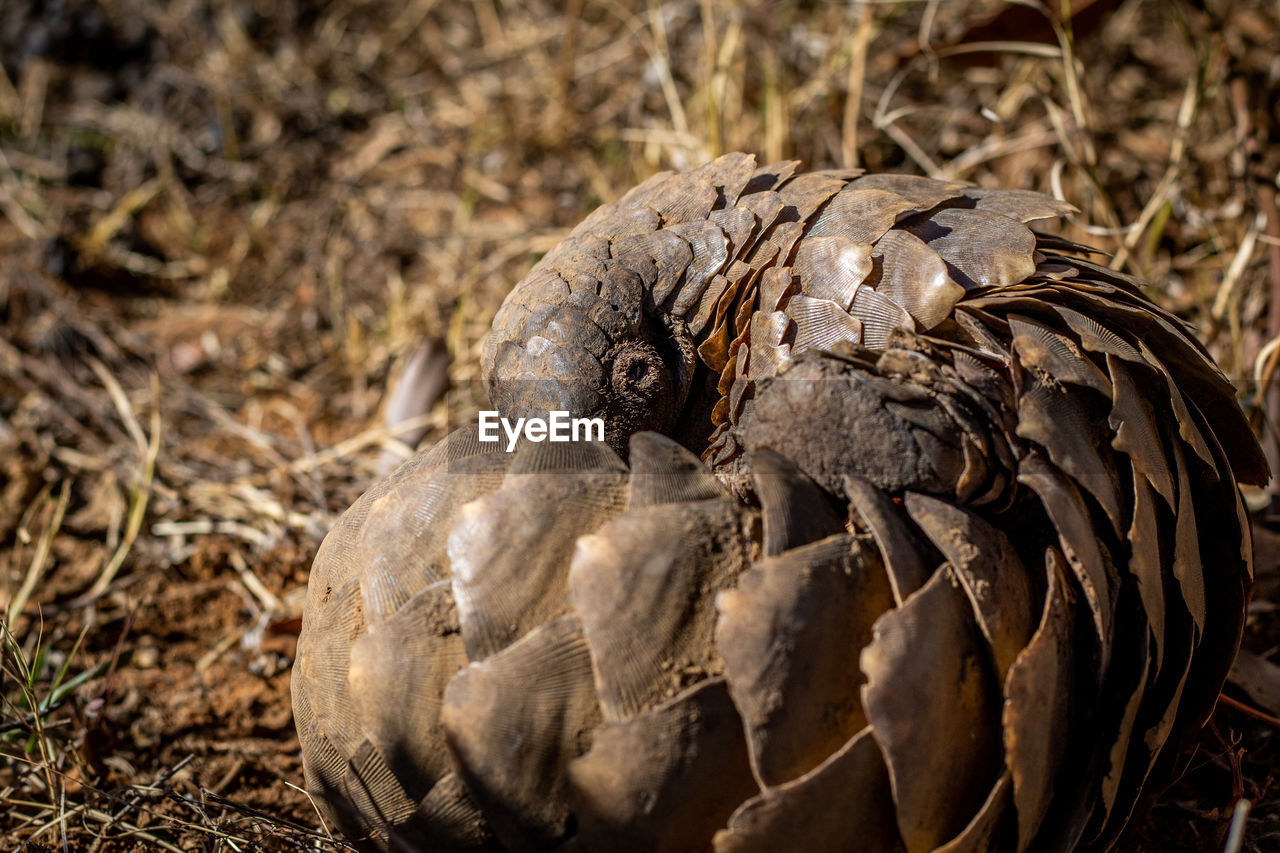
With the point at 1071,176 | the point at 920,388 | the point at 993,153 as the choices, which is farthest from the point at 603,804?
the point at 1071,176

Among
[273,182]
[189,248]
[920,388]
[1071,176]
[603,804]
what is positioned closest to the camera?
[603,804]

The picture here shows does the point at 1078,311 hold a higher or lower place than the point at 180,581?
higher

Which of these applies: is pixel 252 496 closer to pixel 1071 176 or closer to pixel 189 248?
pixel 189 248

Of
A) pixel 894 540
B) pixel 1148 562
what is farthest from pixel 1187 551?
pixel 894 540

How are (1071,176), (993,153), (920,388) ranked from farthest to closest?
(1071,176) → (993,153) → (920,388)

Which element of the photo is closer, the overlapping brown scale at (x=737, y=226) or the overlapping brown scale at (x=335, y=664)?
the overlapping brown scale at (x=335, y=664)

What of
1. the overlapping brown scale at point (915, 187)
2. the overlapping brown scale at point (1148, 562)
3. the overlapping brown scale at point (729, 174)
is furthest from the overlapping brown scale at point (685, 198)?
the overlapping brown scale at point (1148, 562)

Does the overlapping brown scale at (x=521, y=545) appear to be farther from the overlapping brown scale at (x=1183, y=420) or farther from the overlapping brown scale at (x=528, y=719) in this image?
the overlapping brown scale at (x=1183, y=420)
